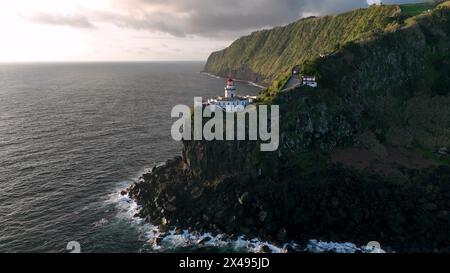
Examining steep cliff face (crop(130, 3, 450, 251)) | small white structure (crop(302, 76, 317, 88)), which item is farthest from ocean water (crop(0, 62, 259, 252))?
small white structure (crop(302, 76, 317, 88))

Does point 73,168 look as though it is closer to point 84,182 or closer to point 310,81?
point 84,182

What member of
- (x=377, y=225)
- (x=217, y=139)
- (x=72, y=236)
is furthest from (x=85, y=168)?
(x=377, y=225)

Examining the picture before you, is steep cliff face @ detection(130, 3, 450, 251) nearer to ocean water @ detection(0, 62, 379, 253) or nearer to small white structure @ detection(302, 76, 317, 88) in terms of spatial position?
small white structure @ detection(302, 76, 317, 88)

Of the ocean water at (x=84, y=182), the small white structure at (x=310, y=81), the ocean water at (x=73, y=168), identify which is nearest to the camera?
the ocean water at (x=84, y=182)

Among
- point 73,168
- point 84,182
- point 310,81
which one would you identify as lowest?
point 84,182

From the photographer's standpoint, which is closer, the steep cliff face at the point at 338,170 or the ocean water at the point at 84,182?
the ocean water at the point at 84,182

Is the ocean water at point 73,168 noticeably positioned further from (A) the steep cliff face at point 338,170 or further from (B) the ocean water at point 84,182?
(A) the steep cliff face at point 338,170

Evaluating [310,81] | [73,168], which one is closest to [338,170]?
[310,81]

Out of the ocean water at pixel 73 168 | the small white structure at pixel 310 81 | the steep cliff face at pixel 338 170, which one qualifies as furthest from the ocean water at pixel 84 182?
the small white structure at pixel 310 81
